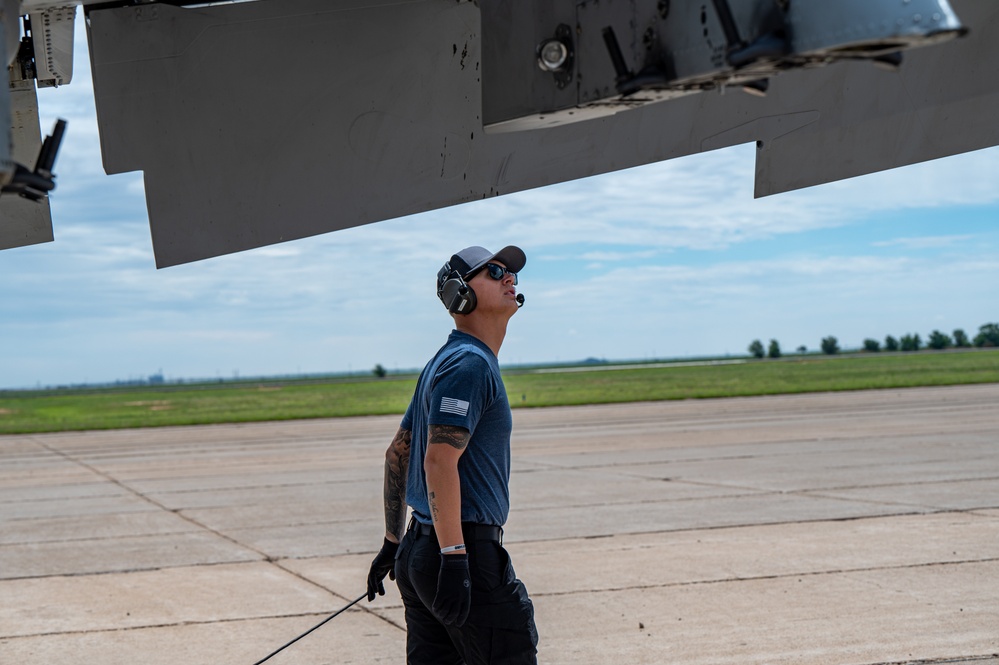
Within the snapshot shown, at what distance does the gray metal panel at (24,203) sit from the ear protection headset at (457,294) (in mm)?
Answer: 1382

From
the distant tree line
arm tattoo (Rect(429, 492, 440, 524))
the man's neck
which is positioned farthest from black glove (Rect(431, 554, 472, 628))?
the distant tree line

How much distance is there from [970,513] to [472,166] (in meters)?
7.38

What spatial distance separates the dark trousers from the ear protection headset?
0.76 m

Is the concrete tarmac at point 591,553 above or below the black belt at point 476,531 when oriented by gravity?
below

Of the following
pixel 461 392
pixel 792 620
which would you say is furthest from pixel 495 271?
pixel 792 620

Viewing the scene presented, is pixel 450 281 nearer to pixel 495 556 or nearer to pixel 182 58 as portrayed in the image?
pixel 495 556

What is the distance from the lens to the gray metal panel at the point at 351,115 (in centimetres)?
359

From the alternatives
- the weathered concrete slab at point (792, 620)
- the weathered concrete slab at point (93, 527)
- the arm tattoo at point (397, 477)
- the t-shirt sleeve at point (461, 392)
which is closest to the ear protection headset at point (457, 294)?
the t-shirt sleeve at point (461, 392)

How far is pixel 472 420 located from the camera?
338 centimetres

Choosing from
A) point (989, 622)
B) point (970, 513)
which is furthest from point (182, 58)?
point (970, 513)

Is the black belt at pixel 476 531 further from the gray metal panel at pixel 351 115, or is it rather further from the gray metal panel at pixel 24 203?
the gray metal panel at pixel 24 203

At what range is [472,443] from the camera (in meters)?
3.53

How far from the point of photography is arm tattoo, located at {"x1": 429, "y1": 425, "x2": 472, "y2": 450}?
3.36m

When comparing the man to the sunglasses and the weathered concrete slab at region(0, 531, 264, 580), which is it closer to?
the sunglasses
